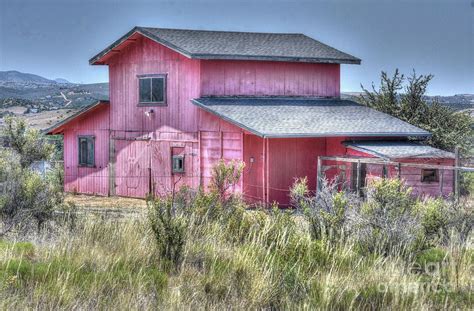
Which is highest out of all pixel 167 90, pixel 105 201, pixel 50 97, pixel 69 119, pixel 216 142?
pixel 50 97

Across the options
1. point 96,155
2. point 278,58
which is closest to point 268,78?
point 278,58

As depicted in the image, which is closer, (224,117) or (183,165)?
(224,117)

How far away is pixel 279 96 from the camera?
84.2ft

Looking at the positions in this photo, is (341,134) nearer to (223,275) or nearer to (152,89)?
(152,89)

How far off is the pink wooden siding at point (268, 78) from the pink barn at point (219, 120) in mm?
39

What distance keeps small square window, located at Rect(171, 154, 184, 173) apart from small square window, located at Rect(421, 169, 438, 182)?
8.42 meters

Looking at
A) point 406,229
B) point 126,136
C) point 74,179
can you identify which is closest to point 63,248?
point 406,229

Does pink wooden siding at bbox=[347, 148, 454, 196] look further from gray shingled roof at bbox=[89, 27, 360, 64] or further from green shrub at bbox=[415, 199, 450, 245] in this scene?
green shrub at bbox=[415, 199, 450, 245]

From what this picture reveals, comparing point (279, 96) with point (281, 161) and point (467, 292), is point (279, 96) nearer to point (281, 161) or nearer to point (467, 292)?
point (281, 161)

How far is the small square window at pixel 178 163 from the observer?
24109 millimetres

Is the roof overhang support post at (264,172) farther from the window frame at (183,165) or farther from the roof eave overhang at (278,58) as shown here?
the roof eave overhang at (278,58)

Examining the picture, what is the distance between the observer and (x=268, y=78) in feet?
83.5

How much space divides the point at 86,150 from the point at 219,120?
7501 millimetres

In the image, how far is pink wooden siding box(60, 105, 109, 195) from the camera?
26953 millimetres
